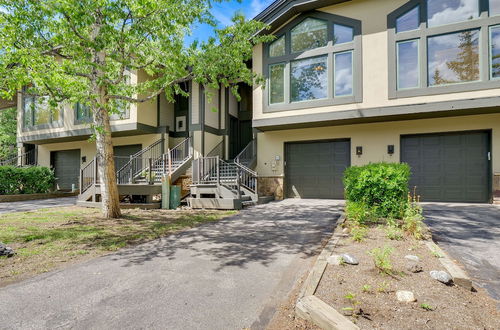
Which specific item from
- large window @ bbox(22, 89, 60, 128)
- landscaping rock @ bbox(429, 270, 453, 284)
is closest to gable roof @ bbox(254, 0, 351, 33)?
landscaping rock @ bbox(429, 270, 453, 284)

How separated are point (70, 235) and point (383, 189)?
21.6 ft

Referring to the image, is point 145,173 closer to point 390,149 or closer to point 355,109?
point 355,109

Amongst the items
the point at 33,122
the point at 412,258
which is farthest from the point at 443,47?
the point at 33,122

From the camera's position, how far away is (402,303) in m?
2.35

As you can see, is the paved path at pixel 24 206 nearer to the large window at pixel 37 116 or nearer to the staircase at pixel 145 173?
the staircase at pixel 145 173

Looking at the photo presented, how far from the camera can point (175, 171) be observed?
419 inches

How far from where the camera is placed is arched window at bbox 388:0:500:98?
8484mm

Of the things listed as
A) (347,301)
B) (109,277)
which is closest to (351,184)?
(347,301)

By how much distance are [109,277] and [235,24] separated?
269 inches

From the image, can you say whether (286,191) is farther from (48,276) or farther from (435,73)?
(48,276)

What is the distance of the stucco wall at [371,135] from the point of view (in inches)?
356

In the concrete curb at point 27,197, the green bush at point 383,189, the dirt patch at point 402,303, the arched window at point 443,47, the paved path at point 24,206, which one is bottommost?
the paved path at point 24,206

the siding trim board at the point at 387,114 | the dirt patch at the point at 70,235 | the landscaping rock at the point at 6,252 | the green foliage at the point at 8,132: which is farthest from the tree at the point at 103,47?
the green foliage at the point at 8,132

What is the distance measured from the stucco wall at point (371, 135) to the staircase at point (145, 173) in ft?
11.9
